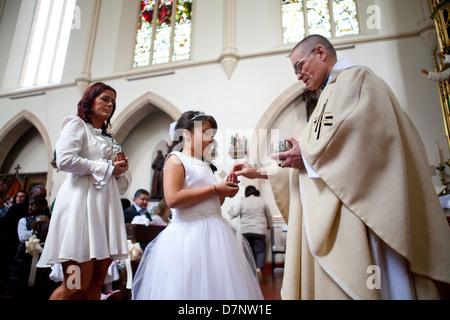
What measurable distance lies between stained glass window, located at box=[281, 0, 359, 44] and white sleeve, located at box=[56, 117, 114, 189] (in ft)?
21.5

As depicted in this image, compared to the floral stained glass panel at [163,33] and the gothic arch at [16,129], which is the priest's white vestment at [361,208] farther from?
the gothic arch at [16,129]

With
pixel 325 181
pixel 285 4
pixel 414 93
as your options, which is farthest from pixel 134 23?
pixel 325 181

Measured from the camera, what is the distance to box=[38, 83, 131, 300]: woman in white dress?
1.38 m

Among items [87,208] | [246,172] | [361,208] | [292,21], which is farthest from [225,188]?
[292,21]

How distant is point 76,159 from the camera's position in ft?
4.83

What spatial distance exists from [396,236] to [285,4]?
7778 millimetres

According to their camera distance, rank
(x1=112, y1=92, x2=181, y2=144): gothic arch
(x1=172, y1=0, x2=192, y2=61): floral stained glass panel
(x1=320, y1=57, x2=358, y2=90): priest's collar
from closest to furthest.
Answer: (x1=320, y1=57, x2=358, y2=90): priest's collar < (x1=112, y1=92, x2=181, y2=144): gothic arch < (x1=172, y1=0, x2=192, y2=61): floral stained glass panel

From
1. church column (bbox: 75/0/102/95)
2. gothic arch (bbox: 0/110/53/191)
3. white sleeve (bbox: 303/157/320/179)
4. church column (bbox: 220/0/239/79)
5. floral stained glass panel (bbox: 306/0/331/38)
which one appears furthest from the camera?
gothic arch (bbox: 0/110/53/191)

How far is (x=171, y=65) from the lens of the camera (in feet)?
24.4

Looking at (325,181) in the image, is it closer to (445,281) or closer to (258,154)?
(445,281)

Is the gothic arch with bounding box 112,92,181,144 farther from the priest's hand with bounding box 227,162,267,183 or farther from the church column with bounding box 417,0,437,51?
the priest's hand with bounding box 227,162,267,183

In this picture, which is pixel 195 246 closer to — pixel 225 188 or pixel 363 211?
pixel 225 188

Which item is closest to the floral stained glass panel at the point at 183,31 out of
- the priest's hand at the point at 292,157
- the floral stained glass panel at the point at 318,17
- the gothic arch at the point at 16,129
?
the floral stained glass panel at the point at 318,17

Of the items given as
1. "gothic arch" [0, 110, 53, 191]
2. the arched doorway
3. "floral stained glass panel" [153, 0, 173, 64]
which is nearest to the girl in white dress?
the arched doorway
